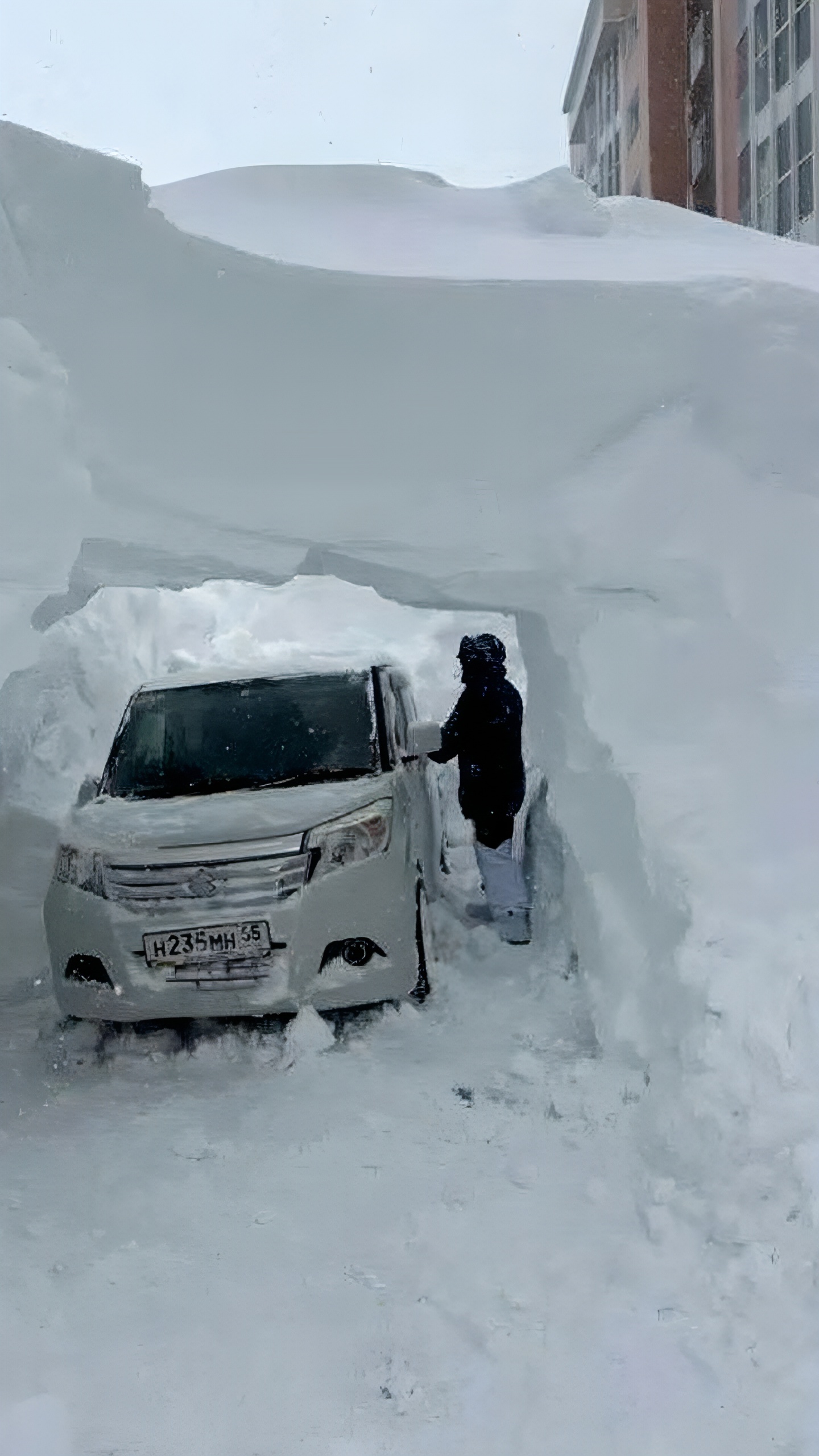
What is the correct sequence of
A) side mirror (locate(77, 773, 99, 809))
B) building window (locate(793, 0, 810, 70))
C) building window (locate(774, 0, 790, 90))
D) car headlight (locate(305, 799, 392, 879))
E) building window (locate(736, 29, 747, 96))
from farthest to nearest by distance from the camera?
building window (locate(736, 29, 747, 96))
building window (locate(774, 0, 790, 90))
building window (locate(793, 0, 810, 70))
side mirror (locate(77, 773, 99, 809))
car headlight (locate(305, 799, 392, 879))

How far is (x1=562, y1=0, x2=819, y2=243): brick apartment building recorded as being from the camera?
78.9ft

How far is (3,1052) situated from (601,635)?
3.27 m

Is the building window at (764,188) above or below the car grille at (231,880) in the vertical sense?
above

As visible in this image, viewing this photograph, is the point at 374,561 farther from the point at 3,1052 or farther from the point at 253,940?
the point at 3,1052

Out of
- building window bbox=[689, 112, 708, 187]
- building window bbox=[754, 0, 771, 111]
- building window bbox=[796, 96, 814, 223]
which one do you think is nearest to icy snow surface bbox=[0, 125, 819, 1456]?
building window bbox=[796, 96, 814, 223]

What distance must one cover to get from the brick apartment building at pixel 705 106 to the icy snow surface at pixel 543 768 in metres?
17.5

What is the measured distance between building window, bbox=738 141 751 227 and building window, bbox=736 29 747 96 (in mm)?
1341

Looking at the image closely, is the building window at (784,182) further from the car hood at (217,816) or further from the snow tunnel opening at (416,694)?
the car hood at (217,816)

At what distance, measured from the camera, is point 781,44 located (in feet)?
81.1

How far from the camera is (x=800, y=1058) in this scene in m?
3.87

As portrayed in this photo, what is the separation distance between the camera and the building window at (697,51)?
33.0m

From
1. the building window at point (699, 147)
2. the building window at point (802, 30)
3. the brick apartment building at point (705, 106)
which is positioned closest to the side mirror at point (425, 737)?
the brick apartment building at point (705, 106)

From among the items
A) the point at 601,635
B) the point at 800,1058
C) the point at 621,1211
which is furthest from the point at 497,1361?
the point at 601,635

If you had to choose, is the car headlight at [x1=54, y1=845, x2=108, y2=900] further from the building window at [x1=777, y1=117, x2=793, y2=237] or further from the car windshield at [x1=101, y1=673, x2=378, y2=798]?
the building window at [x1=777, y1=117, x2=793, y2=237]
